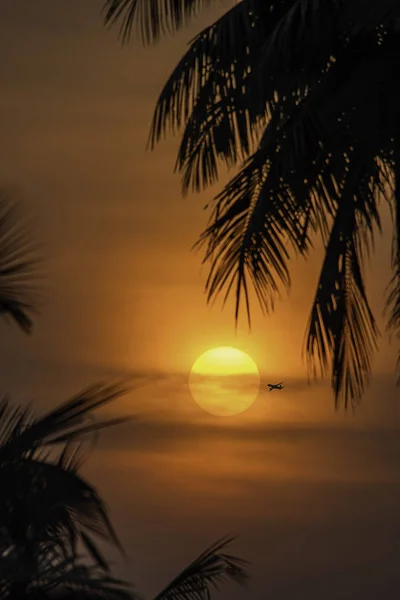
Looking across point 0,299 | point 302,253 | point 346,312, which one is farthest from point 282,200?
point 0,299

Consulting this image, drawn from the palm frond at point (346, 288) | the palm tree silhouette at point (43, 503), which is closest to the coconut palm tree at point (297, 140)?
the palm frond at point (346, 288)

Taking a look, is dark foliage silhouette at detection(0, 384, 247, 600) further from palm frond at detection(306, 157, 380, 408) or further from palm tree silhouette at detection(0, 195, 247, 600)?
palm frond at detection(306, 157, 380, 408)

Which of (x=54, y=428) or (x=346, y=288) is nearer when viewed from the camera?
(x=54, y=428)

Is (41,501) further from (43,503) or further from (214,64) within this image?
(214,64)

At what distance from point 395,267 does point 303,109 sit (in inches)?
60.2

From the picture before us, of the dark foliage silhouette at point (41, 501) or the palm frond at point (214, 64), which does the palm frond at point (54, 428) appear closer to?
the dark foliage silhouette at point (41, 501)

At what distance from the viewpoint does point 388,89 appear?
8.81 metres

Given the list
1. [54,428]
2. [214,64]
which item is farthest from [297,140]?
[54,428]

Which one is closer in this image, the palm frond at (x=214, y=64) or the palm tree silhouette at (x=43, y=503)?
the palm tree silhouette at (x=43, y=503)

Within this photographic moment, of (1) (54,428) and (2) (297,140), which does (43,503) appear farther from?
(2) (297,140)

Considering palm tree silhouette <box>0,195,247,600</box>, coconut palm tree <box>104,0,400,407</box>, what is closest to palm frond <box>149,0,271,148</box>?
coconut palm tree <box>104,0,400,407</box>

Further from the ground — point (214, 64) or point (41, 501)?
point (214, 64)

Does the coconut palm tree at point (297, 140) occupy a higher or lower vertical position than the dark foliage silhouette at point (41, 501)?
higher

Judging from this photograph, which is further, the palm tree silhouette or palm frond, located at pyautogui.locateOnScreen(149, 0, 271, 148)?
palm frond, located at pyautogui.locateOnScreen(149, 0, 271, 148)
